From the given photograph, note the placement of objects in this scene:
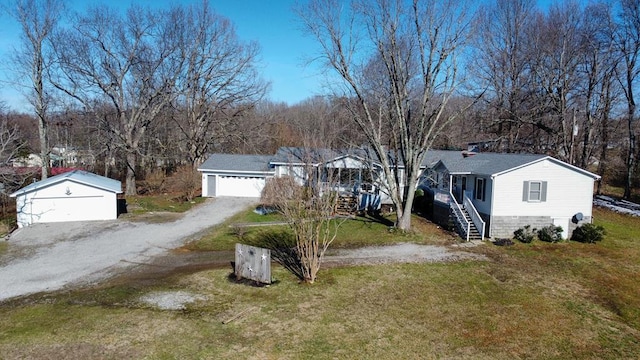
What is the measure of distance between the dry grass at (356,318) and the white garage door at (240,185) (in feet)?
57.2

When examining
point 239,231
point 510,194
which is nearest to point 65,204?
point 239,231

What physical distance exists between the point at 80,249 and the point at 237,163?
16739mm

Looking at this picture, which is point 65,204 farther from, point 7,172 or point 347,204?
point 347,204

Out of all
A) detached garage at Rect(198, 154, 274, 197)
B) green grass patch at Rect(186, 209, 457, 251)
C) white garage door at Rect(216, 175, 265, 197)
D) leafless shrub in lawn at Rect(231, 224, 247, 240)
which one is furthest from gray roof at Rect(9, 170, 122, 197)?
white garage door at Rect(216, 175, 265, 197)

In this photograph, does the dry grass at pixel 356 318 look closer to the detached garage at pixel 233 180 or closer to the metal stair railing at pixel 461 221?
the metal stair railing at pixel 461 221

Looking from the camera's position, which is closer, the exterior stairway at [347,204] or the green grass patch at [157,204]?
Result: the green grass patch at [157,204]

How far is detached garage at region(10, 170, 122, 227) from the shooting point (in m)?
19.8

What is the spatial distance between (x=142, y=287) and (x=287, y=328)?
546cm

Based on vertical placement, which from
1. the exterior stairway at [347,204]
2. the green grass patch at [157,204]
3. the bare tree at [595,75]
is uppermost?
the bare tree at [595,75]

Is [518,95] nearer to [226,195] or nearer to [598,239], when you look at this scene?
[598,239]

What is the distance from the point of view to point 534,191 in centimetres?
1947

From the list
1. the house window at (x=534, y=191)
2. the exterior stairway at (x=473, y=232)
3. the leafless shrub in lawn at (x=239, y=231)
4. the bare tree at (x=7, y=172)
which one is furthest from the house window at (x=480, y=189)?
the bare tree at (x=7, y=172)

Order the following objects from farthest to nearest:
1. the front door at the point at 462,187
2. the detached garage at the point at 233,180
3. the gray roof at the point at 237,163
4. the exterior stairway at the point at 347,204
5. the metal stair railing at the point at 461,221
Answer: the gray roof at the point at 237,163, the detached garage at the point at 233,180, the exterior stairway at the point at 347,204, the front door at the point at 462,187, the metal stair railing at the point at 461,221

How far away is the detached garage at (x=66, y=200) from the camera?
1980 cm
